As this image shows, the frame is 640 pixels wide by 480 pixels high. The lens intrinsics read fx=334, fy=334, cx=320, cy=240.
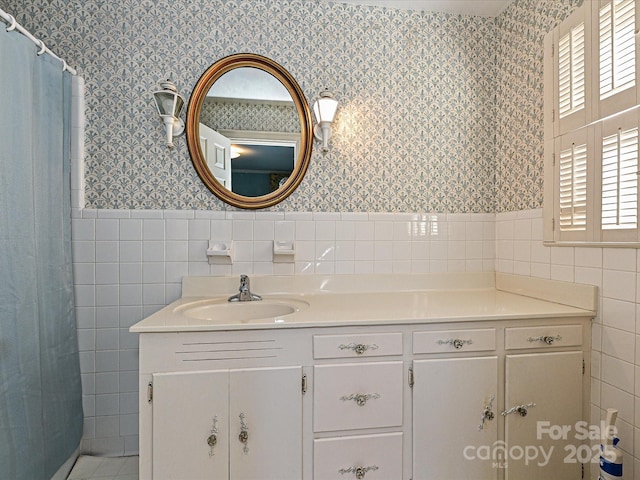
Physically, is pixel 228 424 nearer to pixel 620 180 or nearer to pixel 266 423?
pixel 266 423

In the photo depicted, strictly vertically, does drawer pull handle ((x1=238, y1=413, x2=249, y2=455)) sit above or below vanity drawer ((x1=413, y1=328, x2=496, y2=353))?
below

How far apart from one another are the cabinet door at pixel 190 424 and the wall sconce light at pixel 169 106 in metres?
1.23

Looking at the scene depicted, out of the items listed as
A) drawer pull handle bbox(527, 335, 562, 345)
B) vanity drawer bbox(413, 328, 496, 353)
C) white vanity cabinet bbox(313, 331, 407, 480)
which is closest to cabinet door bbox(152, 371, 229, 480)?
white vanity cabinet bbox(313, 331, 407, 480)

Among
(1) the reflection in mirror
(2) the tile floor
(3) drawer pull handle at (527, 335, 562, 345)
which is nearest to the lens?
(3) drawer pull handle at (527, 335, 562, 345)

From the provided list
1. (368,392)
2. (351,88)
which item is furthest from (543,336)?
(351,88)

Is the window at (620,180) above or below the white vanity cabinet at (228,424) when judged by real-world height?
above

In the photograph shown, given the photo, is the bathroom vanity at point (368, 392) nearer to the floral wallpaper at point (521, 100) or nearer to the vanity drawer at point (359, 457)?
the vanity drawer at point (359, 457)

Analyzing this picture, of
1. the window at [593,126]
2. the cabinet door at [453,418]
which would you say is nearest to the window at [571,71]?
the window at [593,126]

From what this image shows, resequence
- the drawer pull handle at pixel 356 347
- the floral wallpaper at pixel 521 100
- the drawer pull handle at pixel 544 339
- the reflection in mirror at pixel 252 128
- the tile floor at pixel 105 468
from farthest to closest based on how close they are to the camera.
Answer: the reflection in mirror at pixel 252 128, the floral wallpaper at pixel 521 100, the tile floor at pixel 105 468, the drawer pull handle at pixel 544 339, the drawer pull handle at pixel 356 347

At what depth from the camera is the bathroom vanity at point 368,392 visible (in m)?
1.27

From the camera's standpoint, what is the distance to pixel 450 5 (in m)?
1.97

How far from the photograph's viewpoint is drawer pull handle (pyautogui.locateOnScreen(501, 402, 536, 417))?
143cm

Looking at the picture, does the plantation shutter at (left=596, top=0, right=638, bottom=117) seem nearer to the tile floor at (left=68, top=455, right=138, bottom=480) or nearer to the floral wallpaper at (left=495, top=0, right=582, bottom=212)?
the floral wallpaper at (left=495, top=0, right=582, bottom=212)

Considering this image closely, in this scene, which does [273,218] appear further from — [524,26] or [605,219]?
[524,26]
